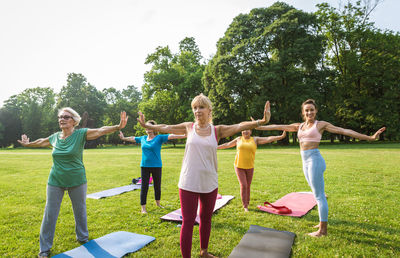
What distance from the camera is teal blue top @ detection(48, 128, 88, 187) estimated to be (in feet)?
12.6

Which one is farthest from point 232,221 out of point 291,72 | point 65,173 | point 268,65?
point 268,65

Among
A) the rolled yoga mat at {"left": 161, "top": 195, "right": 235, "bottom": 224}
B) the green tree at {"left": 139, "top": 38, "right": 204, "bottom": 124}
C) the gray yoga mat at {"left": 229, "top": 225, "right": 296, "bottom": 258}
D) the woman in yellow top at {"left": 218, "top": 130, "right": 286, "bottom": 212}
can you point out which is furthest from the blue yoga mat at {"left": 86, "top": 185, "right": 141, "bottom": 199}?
the green tree at {"left": 139, "top": 38, "right": 204, "bottom": 124}

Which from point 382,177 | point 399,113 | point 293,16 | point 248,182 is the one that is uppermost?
point 293,16

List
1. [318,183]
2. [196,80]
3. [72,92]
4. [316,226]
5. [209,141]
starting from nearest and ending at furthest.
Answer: [209,141] → [318,183] → [316,226] → [196,80] → [72,92]

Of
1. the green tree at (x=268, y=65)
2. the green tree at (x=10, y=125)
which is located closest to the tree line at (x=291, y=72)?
the green tree at (x=268, y=65)

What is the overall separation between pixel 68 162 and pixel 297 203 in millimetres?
5870

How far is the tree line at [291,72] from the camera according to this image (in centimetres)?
2853

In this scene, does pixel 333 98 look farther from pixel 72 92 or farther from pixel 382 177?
pixel 72 92

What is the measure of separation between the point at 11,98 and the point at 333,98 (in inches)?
2955

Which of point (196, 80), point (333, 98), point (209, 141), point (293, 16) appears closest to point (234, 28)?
point (293, 16)

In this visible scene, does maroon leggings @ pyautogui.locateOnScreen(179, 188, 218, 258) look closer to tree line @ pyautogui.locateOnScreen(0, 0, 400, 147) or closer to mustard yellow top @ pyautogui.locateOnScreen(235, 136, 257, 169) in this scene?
mustard yellow top @ pyautogui.locateOnScreen(235, 136, 257, 169)

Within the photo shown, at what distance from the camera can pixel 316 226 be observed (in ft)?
15.8

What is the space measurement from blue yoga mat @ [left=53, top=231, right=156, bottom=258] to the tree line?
2591 cm

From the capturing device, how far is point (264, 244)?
412cm
